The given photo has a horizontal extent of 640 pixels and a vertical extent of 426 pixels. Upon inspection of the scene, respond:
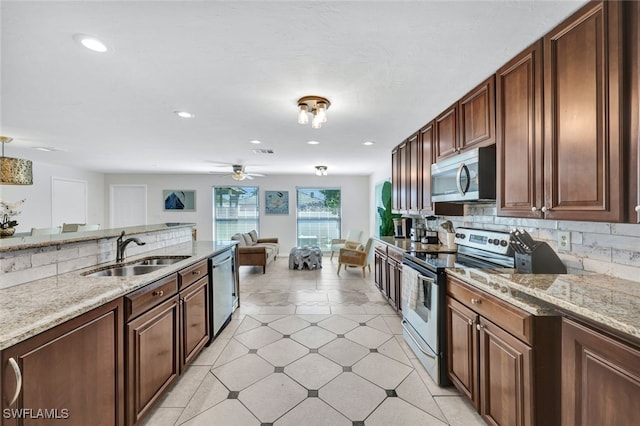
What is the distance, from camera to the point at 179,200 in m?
7.65

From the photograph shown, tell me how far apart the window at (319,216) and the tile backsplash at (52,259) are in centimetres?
545

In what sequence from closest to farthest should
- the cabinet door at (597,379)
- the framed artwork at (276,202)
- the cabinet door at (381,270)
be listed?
1. the cabinet door at (597,379)
2. the cabinet door at (381,270)
3. the framed artwork at (276,202)

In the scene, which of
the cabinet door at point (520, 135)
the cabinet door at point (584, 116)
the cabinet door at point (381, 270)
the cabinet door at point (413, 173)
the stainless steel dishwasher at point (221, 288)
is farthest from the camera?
the cabinet door at point (381, 270)

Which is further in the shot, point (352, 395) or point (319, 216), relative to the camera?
point (319, 216)

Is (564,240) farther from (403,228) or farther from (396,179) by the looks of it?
(396,179)

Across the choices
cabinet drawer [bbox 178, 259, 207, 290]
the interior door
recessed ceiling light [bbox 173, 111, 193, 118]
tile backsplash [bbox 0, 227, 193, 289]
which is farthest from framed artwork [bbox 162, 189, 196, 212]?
cabinet drawer [bbox 178, 259, 207, 290]

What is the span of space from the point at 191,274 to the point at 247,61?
67.1 inches

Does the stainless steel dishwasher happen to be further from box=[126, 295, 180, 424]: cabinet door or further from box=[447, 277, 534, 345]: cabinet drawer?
box=[447, 277, 534, 345]: cabinet drawer

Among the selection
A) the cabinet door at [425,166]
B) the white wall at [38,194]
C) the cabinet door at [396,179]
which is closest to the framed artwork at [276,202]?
the cabinet door at [396,179]

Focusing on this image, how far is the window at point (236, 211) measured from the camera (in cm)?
779

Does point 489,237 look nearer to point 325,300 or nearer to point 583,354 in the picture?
point 583,354

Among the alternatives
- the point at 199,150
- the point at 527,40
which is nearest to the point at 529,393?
the point at 527,40

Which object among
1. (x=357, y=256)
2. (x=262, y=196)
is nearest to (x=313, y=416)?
(x=357, y=256)

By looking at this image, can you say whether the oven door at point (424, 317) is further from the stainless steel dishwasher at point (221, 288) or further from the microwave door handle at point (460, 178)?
the stainless steel dishwasher at point (221, 288)
